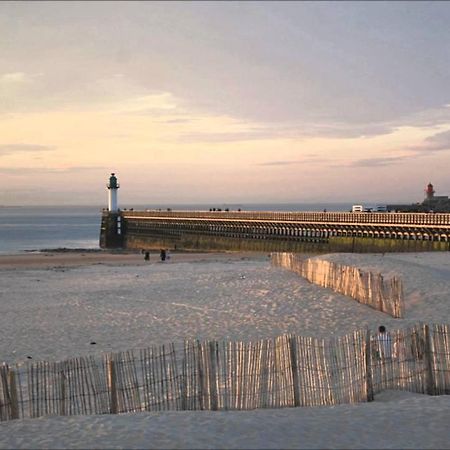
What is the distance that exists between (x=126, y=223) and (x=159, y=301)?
55.8m

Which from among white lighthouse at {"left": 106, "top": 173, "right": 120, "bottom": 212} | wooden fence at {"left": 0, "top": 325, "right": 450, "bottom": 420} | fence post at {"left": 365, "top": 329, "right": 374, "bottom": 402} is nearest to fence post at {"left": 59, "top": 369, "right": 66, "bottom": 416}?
wooden fence at {"left": 0, "top": 325, "right": 450, "bottom": 420}

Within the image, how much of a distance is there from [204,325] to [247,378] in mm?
8045

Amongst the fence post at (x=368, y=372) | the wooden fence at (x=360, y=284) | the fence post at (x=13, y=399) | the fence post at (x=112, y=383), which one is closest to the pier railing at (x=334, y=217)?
the wooden fence at (x=360, y=284)

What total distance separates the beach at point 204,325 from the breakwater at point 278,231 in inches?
264

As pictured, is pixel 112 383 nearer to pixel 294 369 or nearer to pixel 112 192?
pixel 294 369

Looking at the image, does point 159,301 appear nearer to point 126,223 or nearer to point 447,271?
point 447,271

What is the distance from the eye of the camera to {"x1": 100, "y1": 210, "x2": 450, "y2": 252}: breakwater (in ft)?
150

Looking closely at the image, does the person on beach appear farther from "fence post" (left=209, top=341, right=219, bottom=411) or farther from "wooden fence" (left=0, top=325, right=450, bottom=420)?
"fence post" (left=209, top=341, right=219, bottom=411)

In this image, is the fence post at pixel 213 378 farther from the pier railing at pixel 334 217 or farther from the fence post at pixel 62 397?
the pier railing at pixel 334 217

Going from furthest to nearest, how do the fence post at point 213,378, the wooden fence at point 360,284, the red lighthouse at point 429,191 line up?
1. the red lighthouse at point 429,191
2. the wooden fence at point 360,284
3. the fence post at point 213,378

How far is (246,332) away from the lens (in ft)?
61.8

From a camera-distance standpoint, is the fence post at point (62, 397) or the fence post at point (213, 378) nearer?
the fence post at point (62, 397)

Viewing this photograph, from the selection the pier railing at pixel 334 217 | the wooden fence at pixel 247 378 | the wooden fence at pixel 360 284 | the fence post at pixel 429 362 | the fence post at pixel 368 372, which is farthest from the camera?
the pier railing at pixel 334 217

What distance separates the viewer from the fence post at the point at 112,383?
11477 millimetres
